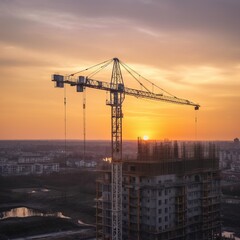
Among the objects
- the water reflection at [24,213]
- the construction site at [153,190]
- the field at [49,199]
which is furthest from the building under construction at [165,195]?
the water reflection at [24,213]

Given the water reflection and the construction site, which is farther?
the water reflection

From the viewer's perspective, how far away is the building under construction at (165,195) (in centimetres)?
2730

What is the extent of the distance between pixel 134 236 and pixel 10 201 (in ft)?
97.7

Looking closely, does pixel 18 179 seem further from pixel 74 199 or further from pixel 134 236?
pixel 134 236

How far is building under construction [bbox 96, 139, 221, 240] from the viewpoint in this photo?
27.3 metres

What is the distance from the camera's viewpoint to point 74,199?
54.0 meters

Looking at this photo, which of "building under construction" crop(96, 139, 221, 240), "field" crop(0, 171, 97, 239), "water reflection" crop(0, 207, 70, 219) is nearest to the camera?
"building under construction" crop(96, 139, 221, 240)

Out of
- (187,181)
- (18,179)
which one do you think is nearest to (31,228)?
(187,181)

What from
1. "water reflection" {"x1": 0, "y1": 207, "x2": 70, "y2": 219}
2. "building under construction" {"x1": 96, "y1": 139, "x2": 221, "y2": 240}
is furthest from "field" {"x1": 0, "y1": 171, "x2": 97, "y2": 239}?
"building under construction" {"x1": 96, "y1": 139, "x2": 221, "y2": 240}

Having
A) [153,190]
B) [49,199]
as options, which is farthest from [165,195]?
[49,199]

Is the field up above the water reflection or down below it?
above

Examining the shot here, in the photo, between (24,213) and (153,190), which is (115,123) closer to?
(153,190)

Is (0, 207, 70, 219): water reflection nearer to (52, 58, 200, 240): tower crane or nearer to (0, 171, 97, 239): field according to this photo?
(0, 171, 97, 239): field

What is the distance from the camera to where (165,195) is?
27.8 m
